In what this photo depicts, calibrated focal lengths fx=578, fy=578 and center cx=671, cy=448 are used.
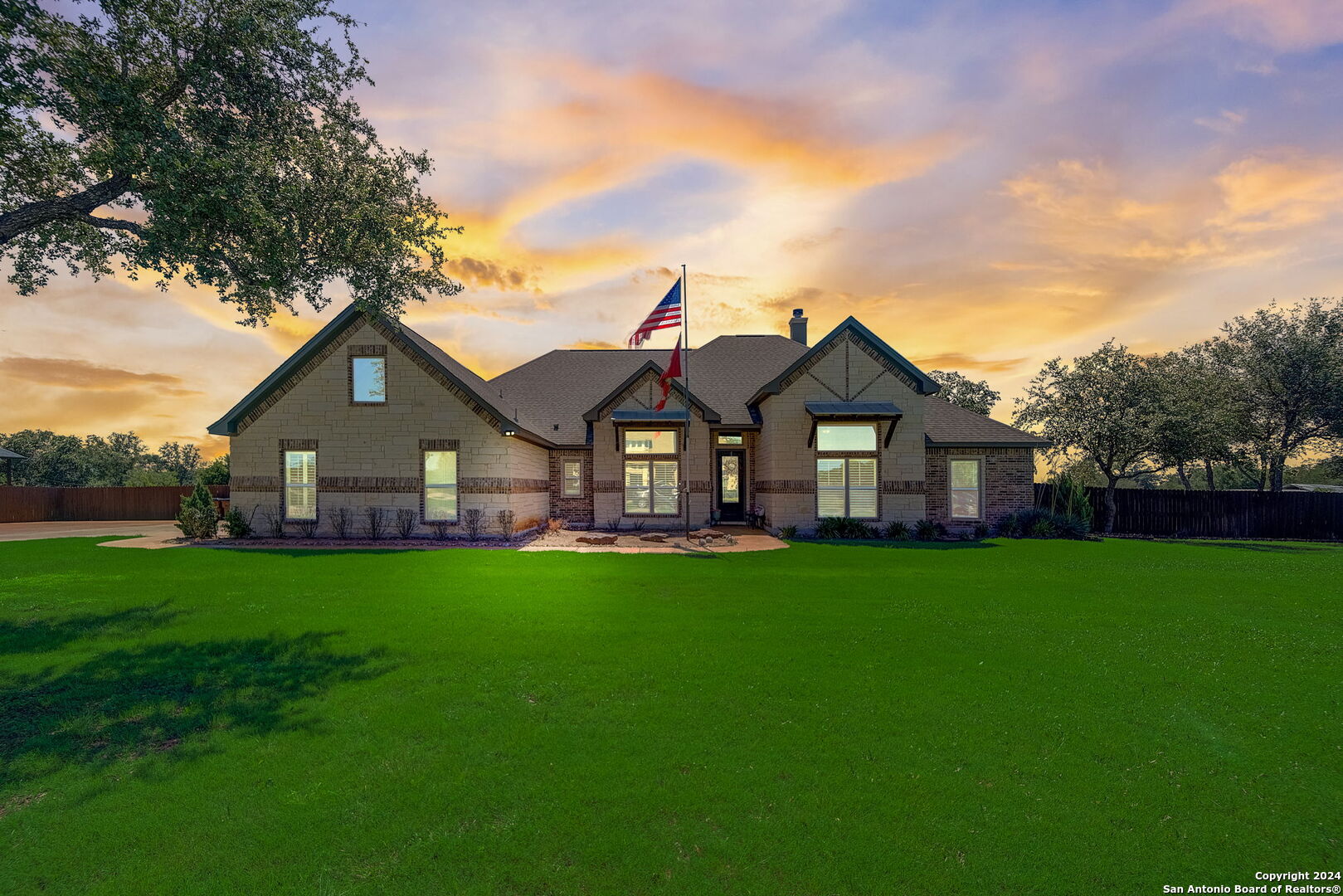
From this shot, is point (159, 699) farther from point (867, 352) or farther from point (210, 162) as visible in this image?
point (867, 352)

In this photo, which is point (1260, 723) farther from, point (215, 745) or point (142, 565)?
point (142, 565)

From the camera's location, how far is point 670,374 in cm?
1880

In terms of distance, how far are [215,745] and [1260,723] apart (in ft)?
31.0

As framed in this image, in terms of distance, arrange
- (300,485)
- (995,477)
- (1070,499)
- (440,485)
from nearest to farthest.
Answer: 1. (440,485)
2. (300,485)
3. (995,477)
4. (1070,499)

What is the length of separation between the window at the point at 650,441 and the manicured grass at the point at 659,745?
39.6 feet

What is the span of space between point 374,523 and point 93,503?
24683 mm

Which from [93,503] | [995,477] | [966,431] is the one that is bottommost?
[93,503]

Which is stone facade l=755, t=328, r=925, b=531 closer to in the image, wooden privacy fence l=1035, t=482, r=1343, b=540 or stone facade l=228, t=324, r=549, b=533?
stone facade l=228, t=324, r=549, b=533

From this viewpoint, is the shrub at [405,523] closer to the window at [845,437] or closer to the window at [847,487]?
the window at [847,487]

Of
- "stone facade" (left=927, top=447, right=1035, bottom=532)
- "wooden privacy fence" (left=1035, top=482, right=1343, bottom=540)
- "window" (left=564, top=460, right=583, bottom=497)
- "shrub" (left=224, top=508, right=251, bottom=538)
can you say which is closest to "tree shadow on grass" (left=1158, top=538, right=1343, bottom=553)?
"wooden privacy fence" (left=1035, top=482, right=1343, bottom=540)

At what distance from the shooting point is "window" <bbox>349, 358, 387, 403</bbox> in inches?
754

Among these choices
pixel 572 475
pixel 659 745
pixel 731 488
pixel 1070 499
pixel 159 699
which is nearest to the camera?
pixel 659 745

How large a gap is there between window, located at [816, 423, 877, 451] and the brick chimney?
9762 millimetres

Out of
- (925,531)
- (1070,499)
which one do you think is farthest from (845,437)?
(1070,499)
